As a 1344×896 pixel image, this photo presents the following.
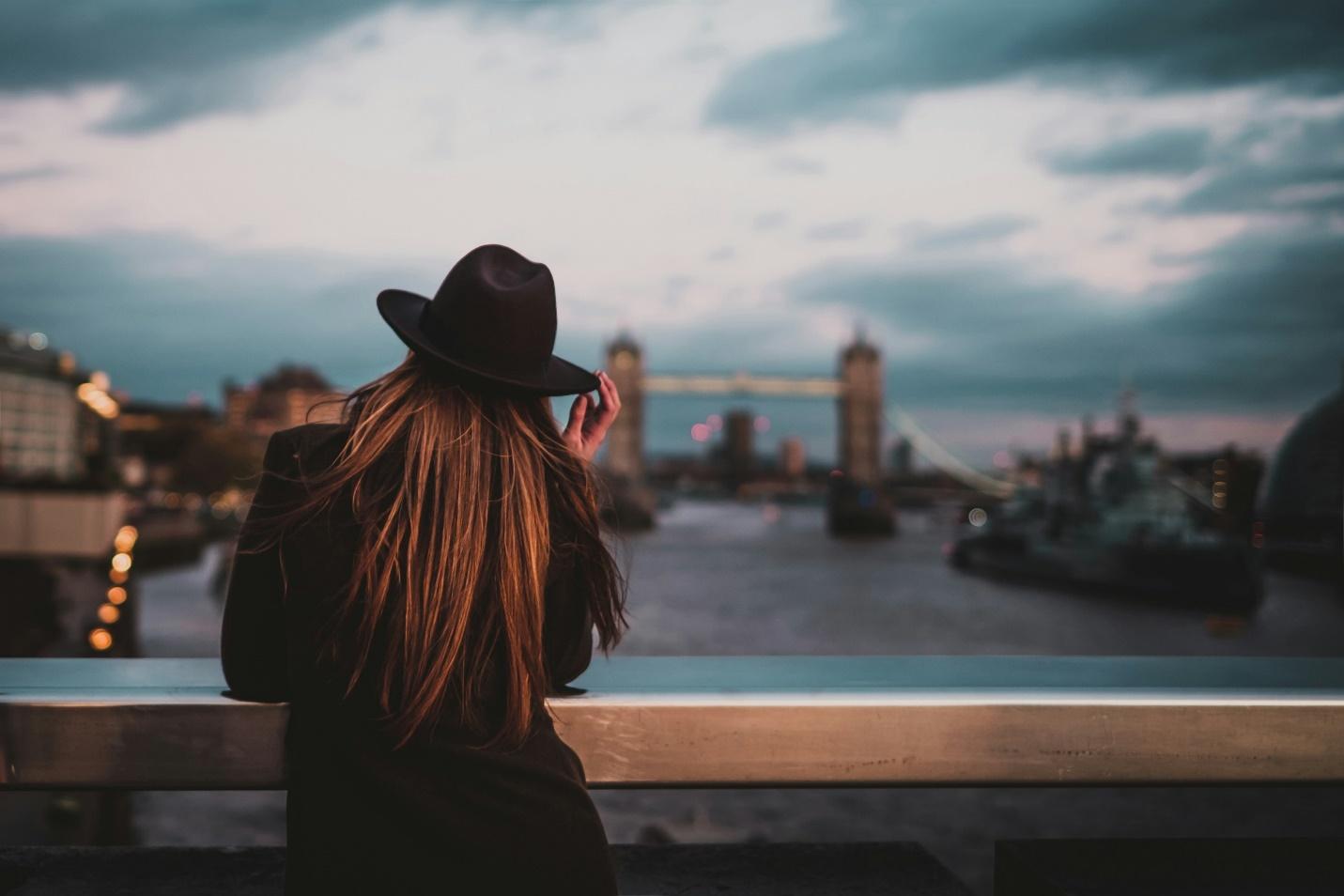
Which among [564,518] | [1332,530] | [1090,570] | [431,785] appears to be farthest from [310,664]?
[1090,570]

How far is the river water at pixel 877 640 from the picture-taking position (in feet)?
47.6

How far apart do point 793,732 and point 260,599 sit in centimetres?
51

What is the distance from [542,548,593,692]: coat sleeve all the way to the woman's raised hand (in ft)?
0.42

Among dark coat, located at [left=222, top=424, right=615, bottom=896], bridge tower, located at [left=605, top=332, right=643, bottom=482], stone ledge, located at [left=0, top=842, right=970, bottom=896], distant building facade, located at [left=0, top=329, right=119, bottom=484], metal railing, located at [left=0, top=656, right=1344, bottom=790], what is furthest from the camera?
bridge tower, located at [left=605, top=332, right=643, bottom=482]

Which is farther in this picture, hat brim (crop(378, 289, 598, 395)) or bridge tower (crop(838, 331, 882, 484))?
bridge tower (crop(838, 331, 882, 484))

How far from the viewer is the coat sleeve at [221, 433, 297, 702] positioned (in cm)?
94

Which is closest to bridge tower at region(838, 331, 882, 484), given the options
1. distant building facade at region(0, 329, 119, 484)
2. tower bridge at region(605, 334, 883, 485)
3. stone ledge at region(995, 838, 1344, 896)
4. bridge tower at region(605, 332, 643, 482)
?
tower bridge at region(605, 334, 883, 485)

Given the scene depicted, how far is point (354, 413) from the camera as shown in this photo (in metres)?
0.98

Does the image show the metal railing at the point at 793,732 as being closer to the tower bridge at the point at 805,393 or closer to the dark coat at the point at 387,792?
the dark coat at the point at 387,792

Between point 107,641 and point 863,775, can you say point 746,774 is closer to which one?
point 863,775

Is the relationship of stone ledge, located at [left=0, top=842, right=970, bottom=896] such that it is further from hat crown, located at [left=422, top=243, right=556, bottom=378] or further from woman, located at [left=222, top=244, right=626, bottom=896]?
hat crown, located at [left=422, top=243, right=556, bottom=378]

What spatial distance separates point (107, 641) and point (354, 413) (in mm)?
11196

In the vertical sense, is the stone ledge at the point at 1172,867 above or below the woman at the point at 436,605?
below

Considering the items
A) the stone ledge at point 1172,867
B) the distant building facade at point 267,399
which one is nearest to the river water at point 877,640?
the stone ledge at point 1172,867
